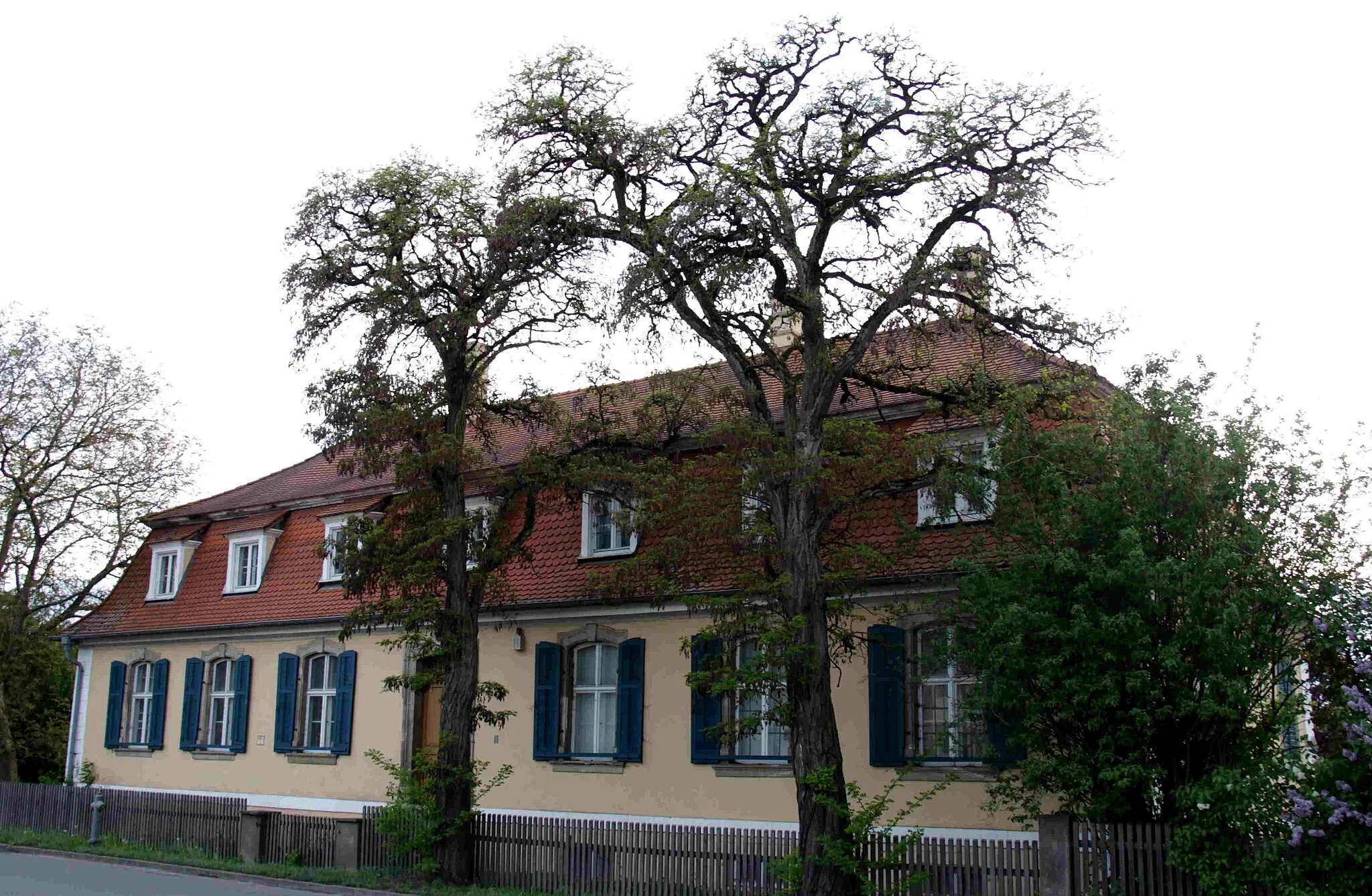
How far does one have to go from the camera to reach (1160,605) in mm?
11539

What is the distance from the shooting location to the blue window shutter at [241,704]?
77.2 ft

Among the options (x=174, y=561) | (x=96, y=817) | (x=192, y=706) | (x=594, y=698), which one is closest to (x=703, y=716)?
(x=594, y=698)

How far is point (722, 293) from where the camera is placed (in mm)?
15023

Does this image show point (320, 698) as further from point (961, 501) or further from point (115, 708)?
point (961, 501)

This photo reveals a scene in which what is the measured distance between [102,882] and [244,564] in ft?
32.0

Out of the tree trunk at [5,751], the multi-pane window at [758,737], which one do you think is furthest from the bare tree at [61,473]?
the multi-pane window at [758,737]

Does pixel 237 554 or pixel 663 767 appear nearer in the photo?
pixel 663 767

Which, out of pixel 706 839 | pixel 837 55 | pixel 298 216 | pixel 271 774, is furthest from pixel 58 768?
pixel 837 55

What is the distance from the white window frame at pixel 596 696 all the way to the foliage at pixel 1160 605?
7.33 meters

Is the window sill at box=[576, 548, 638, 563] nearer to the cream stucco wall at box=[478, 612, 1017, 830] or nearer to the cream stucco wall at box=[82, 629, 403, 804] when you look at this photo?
the cream stucco wall at box=[478, 612, 1017, 830]

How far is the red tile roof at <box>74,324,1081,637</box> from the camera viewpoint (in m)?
16.0

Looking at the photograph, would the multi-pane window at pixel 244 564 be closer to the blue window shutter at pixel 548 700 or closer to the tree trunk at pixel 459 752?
the blue window shutter at pixel 548 700

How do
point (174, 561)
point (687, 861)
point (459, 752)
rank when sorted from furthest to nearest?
point (174, 561) < point (459, 752) < point (687, 861)

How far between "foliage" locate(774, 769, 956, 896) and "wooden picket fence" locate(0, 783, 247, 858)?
955 cm
